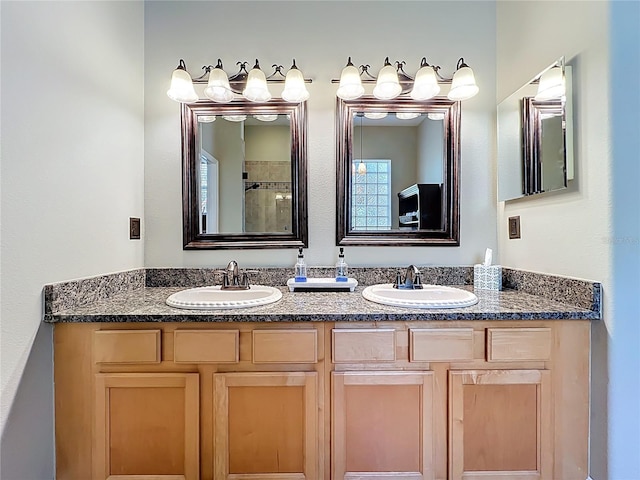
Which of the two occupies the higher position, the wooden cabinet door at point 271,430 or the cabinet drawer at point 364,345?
the cabinet drawer at point 364,345

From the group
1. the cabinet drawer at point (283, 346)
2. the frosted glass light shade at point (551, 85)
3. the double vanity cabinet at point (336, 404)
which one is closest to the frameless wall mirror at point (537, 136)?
the frosted glass light shade at point (551, 85)

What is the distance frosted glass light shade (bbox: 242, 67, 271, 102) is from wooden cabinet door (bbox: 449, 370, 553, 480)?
1512 millimetres

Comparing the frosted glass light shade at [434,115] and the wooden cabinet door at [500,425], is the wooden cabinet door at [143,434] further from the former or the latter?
the frosted glass light shade at [434,115]

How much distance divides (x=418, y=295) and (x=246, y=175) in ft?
3.48

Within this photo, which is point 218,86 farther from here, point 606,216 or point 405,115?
point 606,216

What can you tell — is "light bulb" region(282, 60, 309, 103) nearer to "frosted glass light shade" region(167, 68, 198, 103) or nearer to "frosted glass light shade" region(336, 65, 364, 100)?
"frosted glass light shade" region(336, 65, 364, 100)

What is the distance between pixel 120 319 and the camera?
1.16 meters

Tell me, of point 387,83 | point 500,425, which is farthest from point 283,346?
point 387,83

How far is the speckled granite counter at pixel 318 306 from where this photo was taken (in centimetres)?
115

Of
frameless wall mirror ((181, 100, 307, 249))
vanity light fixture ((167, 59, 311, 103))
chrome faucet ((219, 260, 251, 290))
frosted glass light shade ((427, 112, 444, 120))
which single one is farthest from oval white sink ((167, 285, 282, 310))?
frosted glass light shade ((427, 112, 444, 120))

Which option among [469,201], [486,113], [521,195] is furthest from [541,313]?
[486,113]

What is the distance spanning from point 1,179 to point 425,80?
173cm

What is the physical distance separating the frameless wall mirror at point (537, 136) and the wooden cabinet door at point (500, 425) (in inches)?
31.3

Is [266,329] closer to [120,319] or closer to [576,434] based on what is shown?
[120,319]
